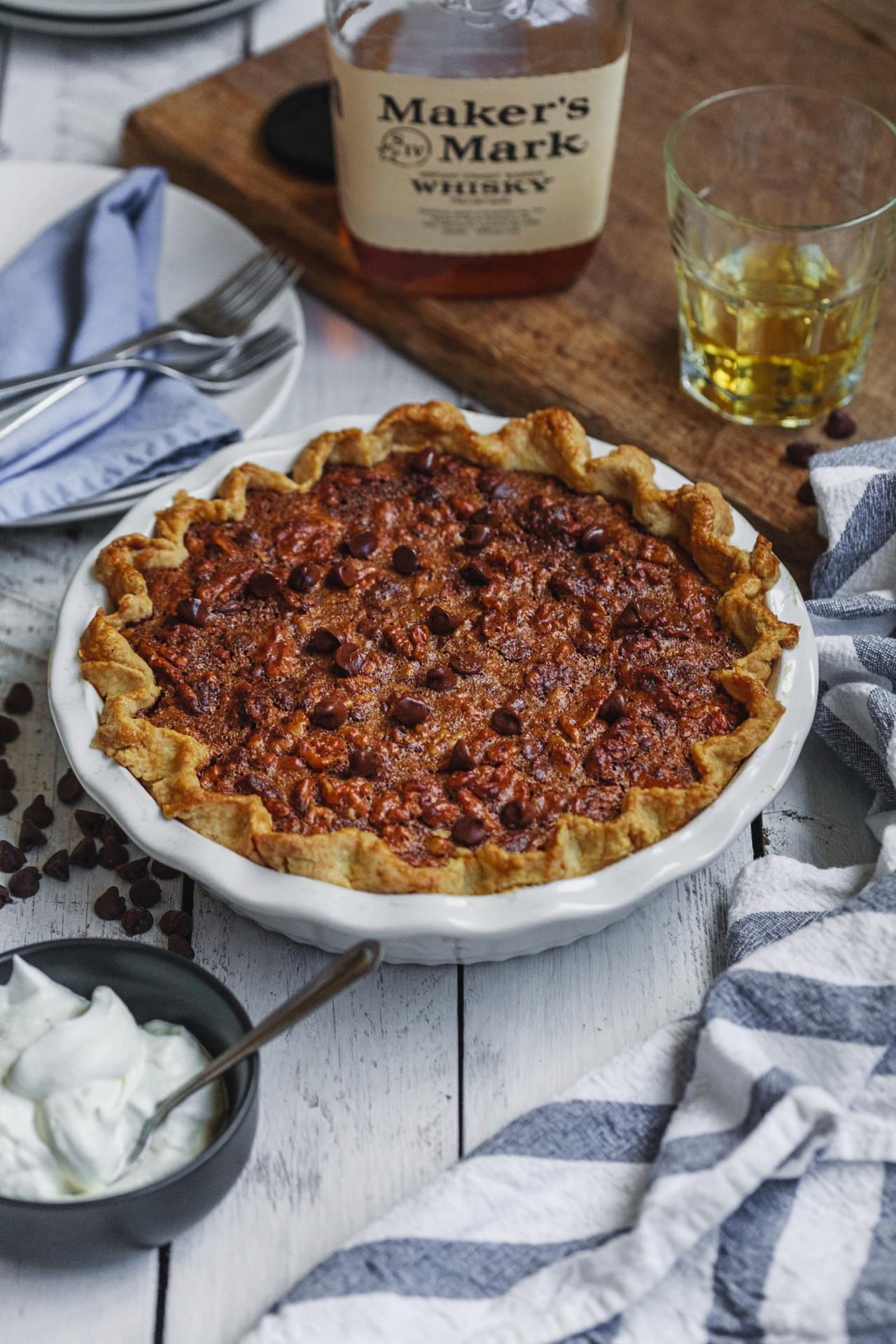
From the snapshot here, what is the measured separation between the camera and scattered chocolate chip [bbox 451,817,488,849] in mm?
2549

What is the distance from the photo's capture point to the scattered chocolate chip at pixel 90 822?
9.56 feet

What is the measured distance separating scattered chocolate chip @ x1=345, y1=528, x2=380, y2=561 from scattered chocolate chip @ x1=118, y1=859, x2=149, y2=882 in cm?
75

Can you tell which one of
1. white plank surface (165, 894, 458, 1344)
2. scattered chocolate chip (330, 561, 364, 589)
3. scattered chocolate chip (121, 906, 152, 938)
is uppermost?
scattered chocolate chip (330, 561, 364, 589)

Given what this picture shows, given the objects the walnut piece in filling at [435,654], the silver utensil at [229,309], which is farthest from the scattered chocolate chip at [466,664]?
the silver utensil at [229,309]

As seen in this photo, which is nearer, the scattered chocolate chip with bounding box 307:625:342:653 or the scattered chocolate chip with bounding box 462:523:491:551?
the scattered chocolate chip with bounding box 307:625:342:653

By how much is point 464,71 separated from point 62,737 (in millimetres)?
1912

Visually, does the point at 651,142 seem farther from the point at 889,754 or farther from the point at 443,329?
the point at 889,754

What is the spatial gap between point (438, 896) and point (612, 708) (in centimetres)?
52

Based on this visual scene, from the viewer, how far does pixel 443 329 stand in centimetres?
393

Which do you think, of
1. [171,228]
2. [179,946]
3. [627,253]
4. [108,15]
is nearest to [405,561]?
Result: [179,946]

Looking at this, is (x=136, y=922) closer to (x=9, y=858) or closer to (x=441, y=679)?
(x=9, y=858)

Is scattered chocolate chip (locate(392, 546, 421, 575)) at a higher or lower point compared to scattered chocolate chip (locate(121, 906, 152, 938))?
higher

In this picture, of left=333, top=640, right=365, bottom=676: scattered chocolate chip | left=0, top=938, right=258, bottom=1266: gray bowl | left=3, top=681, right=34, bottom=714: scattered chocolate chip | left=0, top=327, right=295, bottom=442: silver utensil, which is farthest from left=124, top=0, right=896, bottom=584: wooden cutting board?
left=0, top=938, right=258, bottom=1266: gray bowl

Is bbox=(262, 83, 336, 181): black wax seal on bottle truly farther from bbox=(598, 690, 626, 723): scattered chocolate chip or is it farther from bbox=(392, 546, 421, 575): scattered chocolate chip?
bbox=(598, 690, 626, 723): scattered chocolate chip
